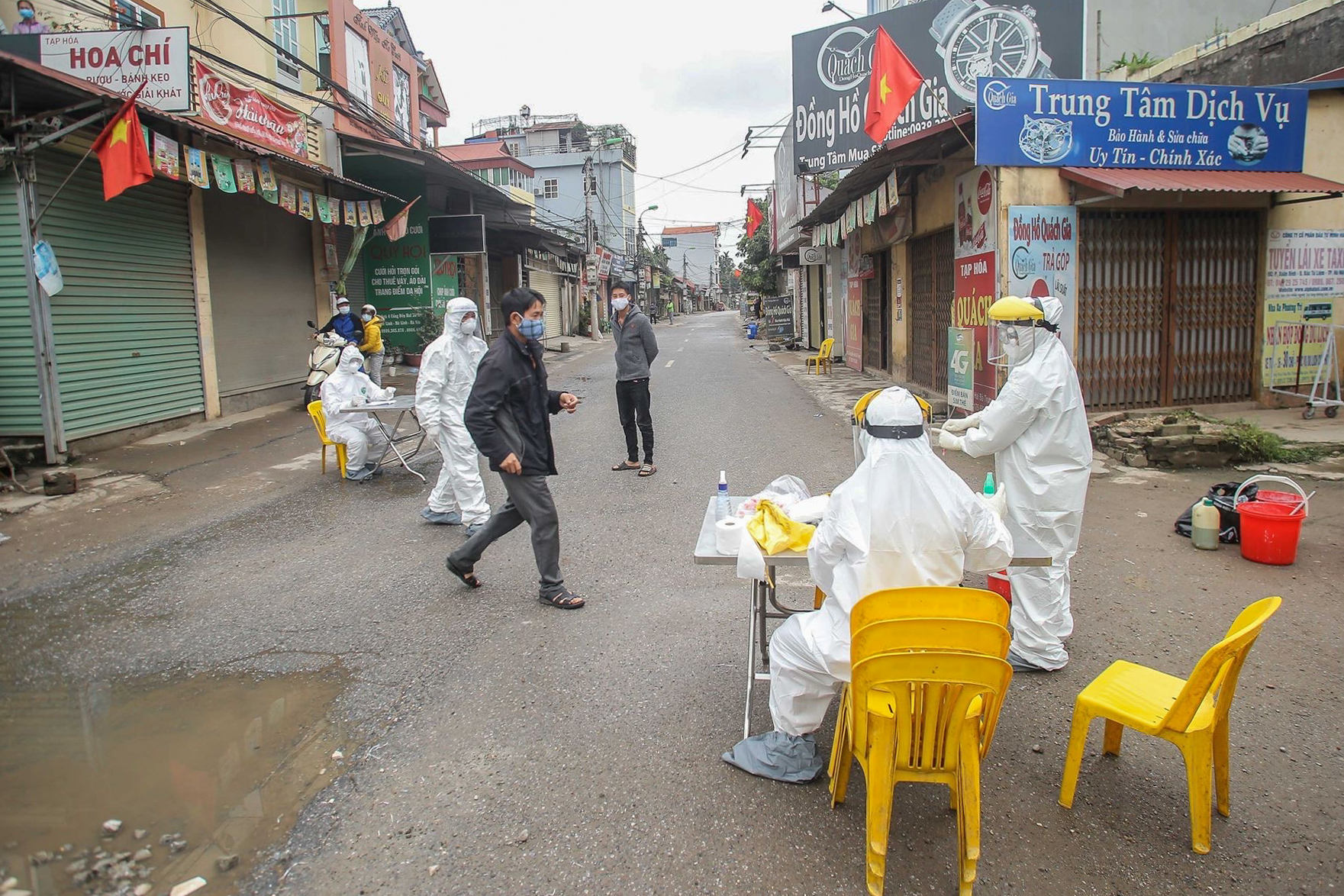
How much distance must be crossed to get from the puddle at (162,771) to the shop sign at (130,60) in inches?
310

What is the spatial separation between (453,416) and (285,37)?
13652 mm

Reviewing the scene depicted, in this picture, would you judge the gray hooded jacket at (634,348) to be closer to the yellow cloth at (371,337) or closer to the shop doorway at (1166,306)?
the shop doorway at (1166,306)

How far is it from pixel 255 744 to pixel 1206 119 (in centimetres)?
1170

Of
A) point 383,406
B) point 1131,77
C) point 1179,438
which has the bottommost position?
point 1179,438

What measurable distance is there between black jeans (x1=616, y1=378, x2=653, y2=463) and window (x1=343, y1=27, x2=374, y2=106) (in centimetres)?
1203

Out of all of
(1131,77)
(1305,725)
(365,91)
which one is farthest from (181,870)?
(365,91)

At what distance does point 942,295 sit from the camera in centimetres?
1345

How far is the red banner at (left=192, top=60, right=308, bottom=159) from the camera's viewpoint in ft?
37.7

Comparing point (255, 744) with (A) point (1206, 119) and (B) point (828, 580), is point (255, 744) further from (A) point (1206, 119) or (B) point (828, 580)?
(A) point (1206, 119)

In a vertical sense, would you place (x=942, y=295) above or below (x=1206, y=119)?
below

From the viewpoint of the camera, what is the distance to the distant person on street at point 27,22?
32.1 feet

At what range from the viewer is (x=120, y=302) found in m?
10.7

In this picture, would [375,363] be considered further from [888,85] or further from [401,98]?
[401,98]

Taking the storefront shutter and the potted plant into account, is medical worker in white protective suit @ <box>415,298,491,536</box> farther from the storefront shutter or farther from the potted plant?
the potted plant
